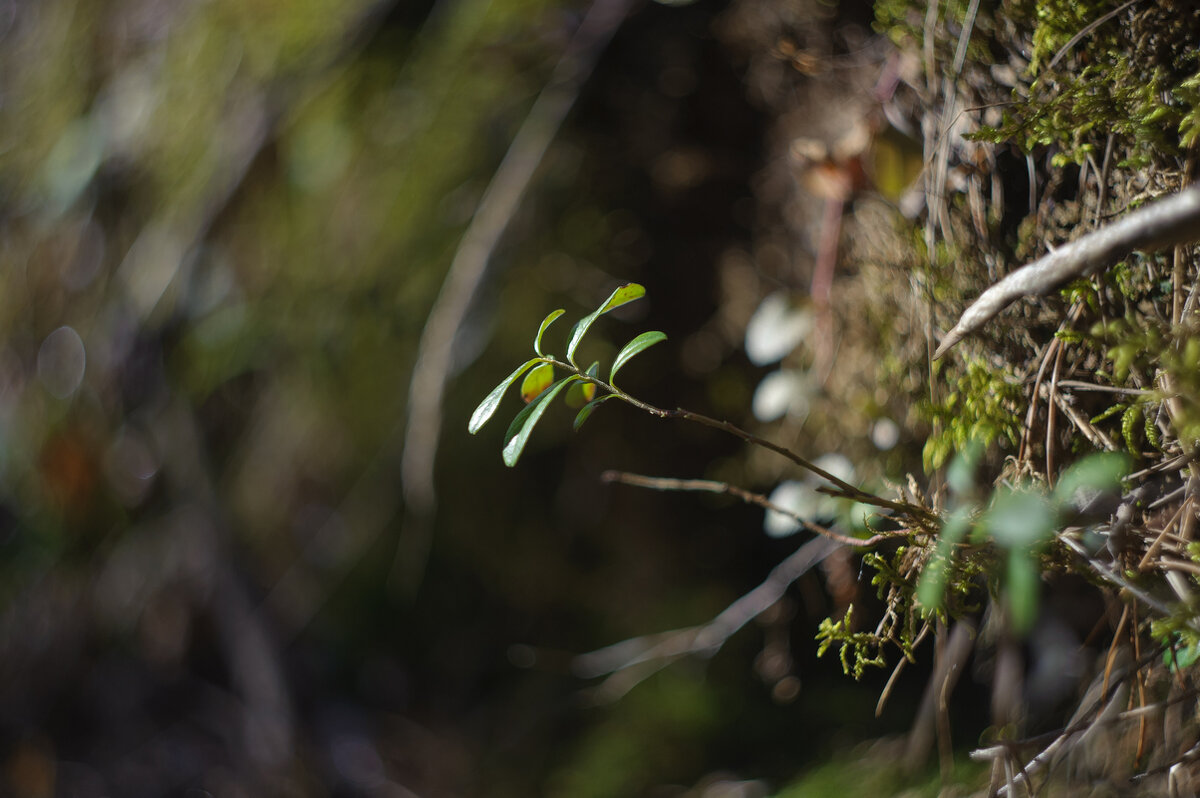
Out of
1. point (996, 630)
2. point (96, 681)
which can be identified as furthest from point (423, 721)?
point (996, 630)

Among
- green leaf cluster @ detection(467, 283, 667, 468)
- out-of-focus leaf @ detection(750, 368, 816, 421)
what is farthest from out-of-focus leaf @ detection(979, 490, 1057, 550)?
out-of-focus leaf @ detection(750, 368, 816, 421)

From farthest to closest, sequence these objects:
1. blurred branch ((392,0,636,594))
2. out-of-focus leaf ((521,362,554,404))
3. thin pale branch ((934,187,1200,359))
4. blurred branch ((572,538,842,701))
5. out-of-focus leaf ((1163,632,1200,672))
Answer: blurred branch ((392,0,636,594)), blurred branch ((572,538,842,701)), out-of-focus leaf ((521,362,554,404)), out-of-focus leaf ((1163,632,1200,672)), thin pale branch ((934,187,1200,359))

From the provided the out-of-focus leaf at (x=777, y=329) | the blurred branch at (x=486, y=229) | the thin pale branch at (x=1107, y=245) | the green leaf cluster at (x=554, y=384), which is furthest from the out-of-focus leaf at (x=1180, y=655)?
the blurred branch at (x=486, y=229)

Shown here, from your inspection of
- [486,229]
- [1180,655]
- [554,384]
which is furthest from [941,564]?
[486,229]

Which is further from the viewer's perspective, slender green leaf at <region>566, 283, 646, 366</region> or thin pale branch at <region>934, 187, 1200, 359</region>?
slender green leaf at <region>566, 283, 646, 366</region>

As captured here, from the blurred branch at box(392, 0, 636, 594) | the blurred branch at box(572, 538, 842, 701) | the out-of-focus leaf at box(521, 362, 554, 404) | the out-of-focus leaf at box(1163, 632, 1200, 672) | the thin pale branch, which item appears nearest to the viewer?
the thin pale branch

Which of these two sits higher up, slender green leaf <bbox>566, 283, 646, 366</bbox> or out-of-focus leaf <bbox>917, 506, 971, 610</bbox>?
slender green leaf <bbox>566, 283, 646, 366</bbox>

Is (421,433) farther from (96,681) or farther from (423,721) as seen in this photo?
(96,681)

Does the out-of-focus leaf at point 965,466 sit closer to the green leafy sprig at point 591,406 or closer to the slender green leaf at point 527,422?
the green leafy sprig at point 591,406

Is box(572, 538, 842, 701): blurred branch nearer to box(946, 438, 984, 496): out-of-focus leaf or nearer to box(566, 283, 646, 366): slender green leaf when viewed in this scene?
box(946, 438, 984, 496): out-of-focus leaf
